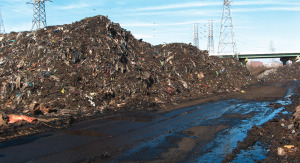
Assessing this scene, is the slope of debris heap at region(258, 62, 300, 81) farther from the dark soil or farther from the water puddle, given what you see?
the water puddle

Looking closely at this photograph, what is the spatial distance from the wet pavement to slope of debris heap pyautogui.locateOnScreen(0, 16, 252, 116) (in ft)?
7.94

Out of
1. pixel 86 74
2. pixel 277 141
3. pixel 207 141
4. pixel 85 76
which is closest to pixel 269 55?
pixel 86 74

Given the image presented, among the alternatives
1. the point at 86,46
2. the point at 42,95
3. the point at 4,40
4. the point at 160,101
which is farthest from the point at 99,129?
the point at 4,40

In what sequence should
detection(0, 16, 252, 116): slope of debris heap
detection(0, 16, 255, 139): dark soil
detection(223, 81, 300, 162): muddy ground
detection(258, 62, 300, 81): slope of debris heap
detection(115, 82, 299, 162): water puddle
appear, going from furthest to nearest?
detection(258, 62, 300, 81): slope of debris heap → detection(0, 16, 252, 116): slope of debris heap → detection(0, 16, 255, 139): dark soil → detection(115, 82, 299, 162): water puddle → detection(223, 81, 300, 162): muddy ground

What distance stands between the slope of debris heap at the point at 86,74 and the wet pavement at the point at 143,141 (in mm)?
2419

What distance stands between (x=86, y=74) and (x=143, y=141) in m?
7.29

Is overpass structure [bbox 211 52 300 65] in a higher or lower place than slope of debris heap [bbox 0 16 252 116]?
higher

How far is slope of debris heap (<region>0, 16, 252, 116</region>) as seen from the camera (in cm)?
1100

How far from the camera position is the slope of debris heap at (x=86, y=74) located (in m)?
11.0

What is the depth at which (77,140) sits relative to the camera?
6.75 metres

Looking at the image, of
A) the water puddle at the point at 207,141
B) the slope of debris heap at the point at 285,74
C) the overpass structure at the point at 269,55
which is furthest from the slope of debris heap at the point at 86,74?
the overpass structure at the point at 269,55

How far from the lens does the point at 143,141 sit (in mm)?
6727

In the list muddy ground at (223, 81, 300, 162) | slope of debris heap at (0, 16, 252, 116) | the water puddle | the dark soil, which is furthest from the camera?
slope of debris heap at (0, 16, 252, 116)

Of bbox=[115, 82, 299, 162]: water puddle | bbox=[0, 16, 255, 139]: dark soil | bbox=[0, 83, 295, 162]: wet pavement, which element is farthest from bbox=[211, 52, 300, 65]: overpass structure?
bbox=[0, 83, 295, 162]: wet pavement
